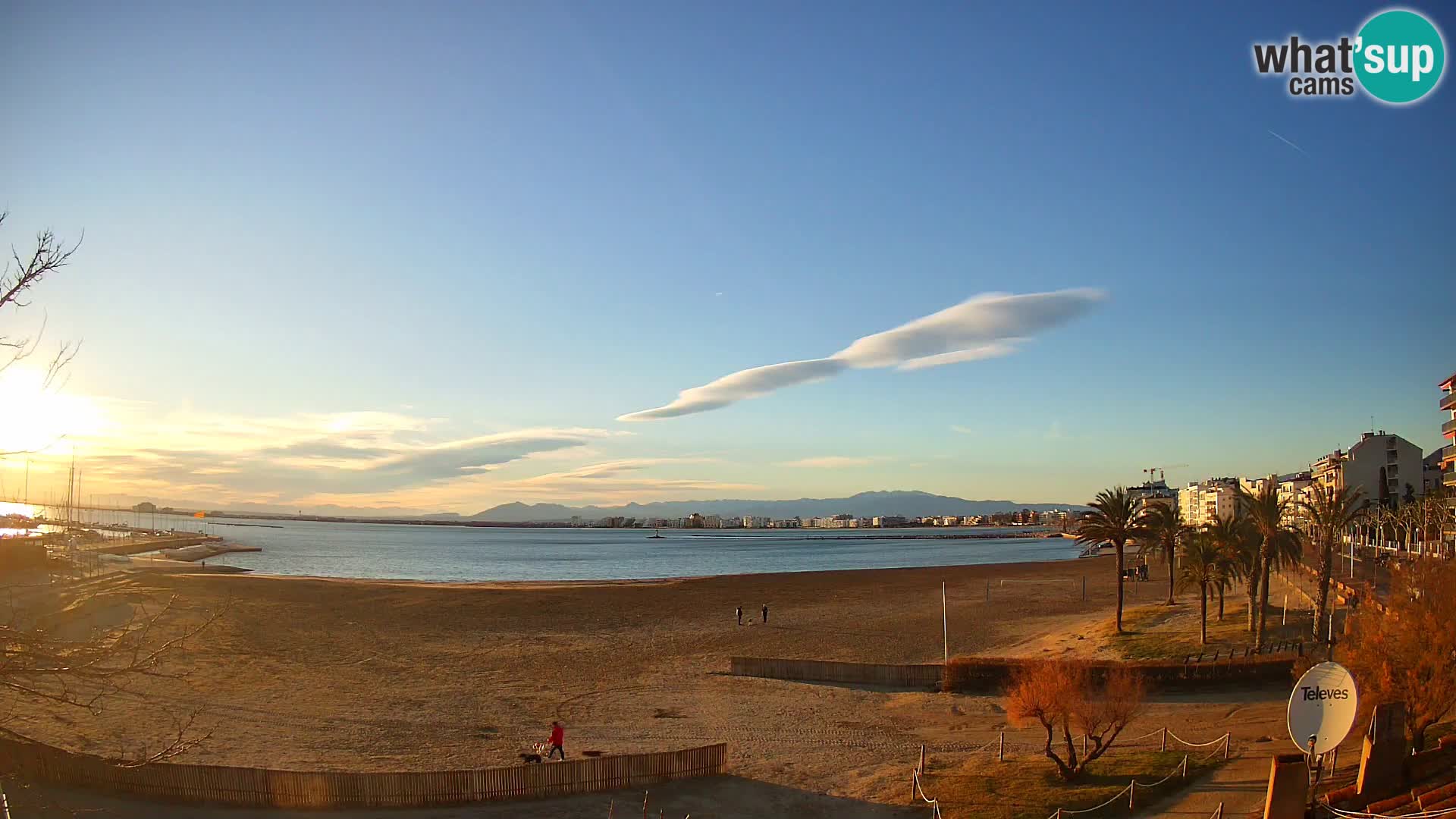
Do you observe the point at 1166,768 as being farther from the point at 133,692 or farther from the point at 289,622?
the point at 289,622

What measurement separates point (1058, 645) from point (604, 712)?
2338 cm

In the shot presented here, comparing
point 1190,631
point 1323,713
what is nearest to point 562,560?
point 1190,631

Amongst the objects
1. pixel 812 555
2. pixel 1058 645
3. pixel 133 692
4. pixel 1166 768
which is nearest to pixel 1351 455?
pixel 812 555

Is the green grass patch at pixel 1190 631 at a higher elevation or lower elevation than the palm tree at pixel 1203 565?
lower

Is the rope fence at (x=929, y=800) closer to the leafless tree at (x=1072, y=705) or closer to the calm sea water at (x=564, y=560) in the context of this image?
the leafless tree at (x=1072, y=705)

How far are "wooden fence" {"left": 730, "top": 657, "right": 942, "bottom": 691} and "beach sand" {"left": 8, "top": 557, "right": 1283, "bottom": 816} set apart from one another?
0.78m

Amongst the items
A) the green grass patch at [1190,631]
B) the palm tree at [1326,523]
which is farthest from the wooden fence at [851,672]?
the palm tree at [1326,523]

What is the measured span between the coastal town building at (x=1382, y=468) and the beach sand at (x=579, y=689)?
68.9 metres

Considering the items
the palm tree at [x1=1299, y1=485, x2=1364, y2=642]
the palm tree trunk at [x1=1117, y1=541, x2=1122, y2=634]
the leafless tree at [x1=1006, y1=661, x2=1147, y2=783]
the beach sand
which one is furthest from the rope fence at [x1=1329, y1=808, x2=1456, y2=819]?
the palm tree trunk at [x1=1117, y1=541, x2=1122, y2=634]

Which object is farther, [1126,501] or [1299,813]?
[1126,501]

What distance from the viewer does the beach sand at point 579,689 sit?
25156 millimetres

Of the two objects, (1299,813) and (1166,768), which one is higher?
(1299,813)

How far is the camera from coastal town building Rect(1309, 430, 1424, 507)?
367 feet

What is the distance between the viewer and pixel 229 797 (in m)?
18.9
